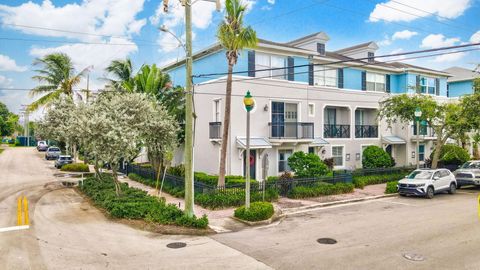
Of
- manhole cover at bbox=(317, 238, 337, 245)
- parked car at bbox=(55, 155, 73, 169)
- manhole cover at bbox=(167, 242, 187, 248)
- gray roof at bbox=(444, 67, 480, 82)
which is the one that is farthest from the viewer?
gray roof at bbox=(444, 67, 480, 82)

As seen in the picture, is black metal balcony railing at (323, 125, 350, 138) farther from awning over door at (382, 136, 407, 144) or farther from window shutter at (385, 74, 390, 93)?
window shutter at (385, 74, 390, 93)

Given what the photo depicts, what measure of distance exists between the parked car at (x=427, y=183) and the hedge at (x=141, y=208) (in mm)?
12743

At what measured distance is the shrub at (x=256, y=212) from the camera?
43.3 ft

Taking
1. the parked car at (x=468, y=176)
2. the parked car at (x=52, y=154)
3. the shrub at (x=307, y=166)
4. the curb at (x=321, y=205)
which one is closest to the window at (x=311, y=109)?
the shrub at (x=307, y=166)

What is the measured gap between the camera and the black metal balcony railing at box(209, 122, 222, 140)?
2183 cm

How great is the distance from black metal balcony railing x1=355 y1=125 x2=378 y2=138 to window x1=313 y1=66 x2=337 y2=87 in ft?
14.4

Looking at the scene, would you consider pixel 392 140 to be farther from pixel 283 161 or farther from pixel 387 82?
pixel 283 161

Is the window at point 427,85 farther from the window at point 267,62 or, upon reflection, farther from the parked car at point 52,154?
the parked car at point 52,154

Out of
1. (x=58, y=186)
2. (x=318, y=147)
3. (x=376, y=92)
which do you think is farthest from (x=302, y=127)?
(x=58, y=186)

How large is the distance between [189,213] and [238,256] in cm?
386

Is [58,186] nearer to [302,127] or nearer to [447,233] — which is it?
[302,127]

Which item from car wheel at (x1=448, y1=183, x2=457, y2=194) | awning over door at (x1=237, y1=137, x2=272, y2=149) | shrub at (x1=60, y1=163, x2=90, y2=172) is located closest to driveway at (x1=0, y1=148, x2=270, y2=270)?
awning over door at (x1=237, y1=137, x2=272, y2=149)

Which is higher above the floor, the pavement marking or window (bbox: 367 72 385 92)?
window (bbox: 367 72 385 92)

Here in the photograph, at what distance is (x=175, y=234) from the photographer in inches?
459
